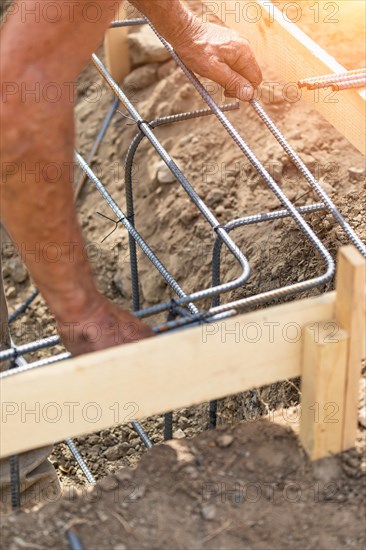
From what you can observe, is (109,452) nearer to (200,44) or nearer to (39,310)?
(39,310)

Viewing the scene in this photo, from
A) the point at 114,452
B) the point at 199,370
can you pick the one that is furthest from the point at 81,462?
the point at 199,370

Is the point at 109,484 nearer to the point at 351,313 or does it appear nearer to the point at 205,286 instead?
the point at 351,313

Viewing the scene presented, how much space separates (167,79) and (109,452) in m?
1.95

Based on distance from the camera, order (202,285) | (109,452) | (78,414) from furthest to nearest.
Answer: (202,285)
(109,452)
(78,414)

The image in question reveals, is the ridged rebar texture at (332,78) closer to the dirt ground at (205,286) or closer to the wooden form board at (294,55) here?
the wooden form board at (294,55)

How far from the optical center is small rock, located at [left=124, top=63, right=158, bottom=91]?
5023 millimetres

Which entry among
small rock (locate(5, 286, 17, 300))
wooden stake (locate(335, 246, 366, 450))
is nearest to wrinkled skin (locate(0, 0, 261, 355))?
wooden stake (locate(335, 246, 366, 450))

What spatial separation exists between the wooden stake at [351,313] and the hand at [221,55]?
3.90 ft

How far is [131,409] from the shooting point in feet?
7.80

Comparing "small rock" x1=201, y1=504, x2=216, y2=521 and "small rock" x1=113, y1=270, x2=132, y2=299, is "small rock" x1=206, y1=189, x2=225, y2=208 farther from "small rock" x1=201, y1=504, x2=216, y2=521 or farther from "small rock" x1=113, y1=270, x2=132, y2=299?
"small rock" x1=201, y1=504, x2=216, y2=521

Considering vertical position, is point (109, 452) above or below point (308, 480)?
below

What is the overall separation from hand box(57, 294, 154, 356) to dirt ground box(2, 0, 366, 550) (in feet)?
1.02

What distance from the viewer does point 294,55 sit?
3.33 m

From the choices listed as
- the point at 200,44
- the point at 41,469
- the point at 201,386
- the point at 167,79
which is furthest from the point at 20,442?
the point at 167,79
